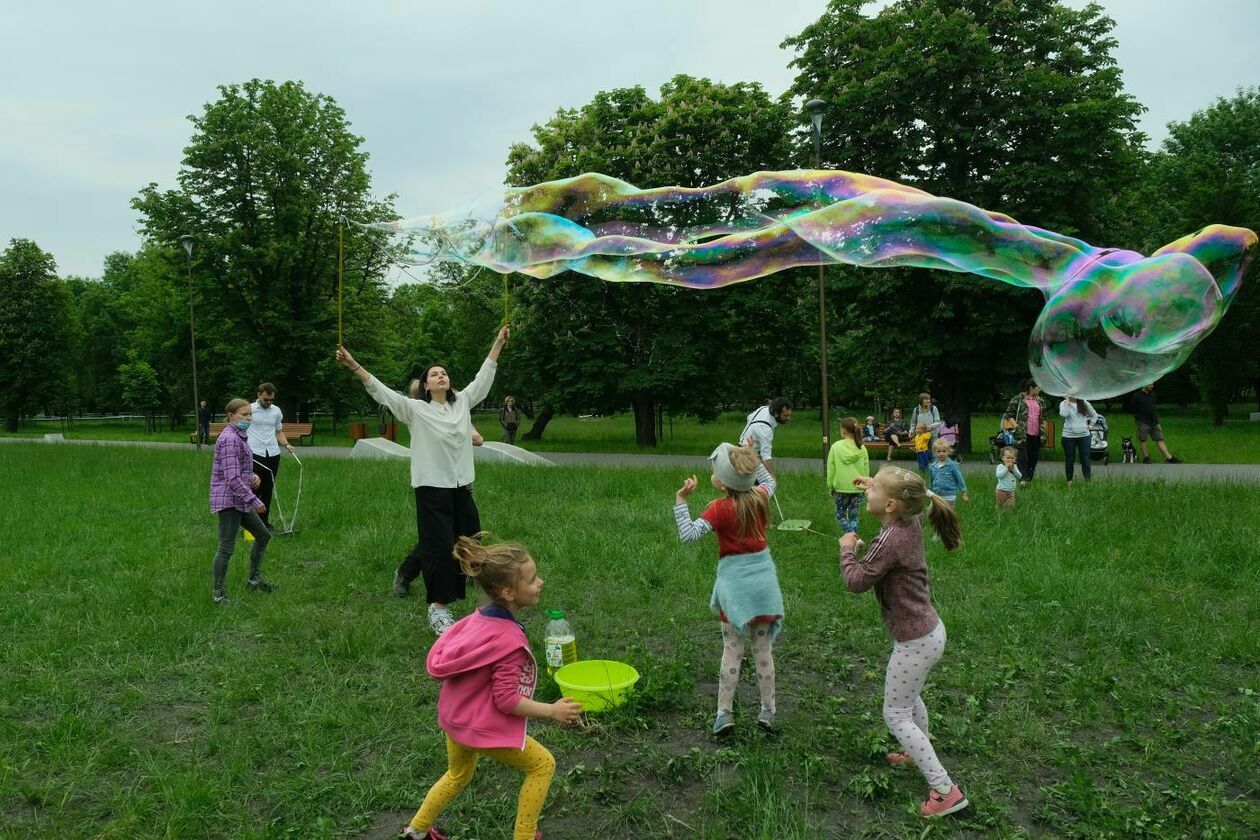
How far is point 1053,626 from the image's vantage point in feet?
19.7

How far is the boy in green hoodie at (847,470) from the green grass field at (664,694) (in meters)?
0.61

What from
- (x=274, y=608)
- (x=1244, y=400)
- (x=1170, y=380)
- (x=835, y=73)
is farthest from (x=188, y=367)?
(x=1244, y=400)

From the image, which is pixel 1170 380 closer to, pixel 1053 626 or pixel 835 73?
pixel 835 73

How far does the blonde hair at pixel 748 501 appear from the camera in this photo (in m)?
4.18

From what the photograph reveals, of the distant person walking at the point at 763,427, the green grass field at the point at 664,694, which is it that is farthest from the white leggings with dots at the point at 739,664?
the distant person walking at the point at 763,427

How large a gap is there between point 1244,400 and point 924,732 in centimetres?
5965

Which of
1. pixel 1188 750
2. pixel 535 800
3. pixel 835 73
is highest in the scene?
pixel 835 73

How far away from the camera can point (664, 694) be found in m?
4.77

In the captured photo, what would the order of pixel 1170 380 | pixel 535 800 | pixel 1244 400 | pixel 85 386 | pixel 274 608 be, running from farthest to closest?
pixel 85 386, pixel 1244 400, pixel 1170 380, pixel 274 608, pixel 535 800

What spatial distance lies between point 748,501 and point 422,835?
220 centimetres

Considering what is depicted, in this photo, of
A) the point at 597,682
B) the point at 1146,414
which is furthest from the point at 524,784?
the point at 1146,414

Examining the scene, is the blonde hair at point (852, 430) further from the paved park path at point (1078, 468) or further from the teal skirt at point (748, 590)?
the paved park path at point (1078, 468)

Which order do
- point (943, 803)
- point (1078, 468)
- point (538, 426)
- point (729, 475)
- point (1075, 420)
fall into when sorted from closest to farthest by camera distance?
1. point (943, 803)
2. point (729, 475)
3. point (1075, 420)
4. point (1078, 468)
5. point (538, 426)

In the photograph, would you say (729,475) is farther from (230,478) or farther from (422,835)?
(230,478)
